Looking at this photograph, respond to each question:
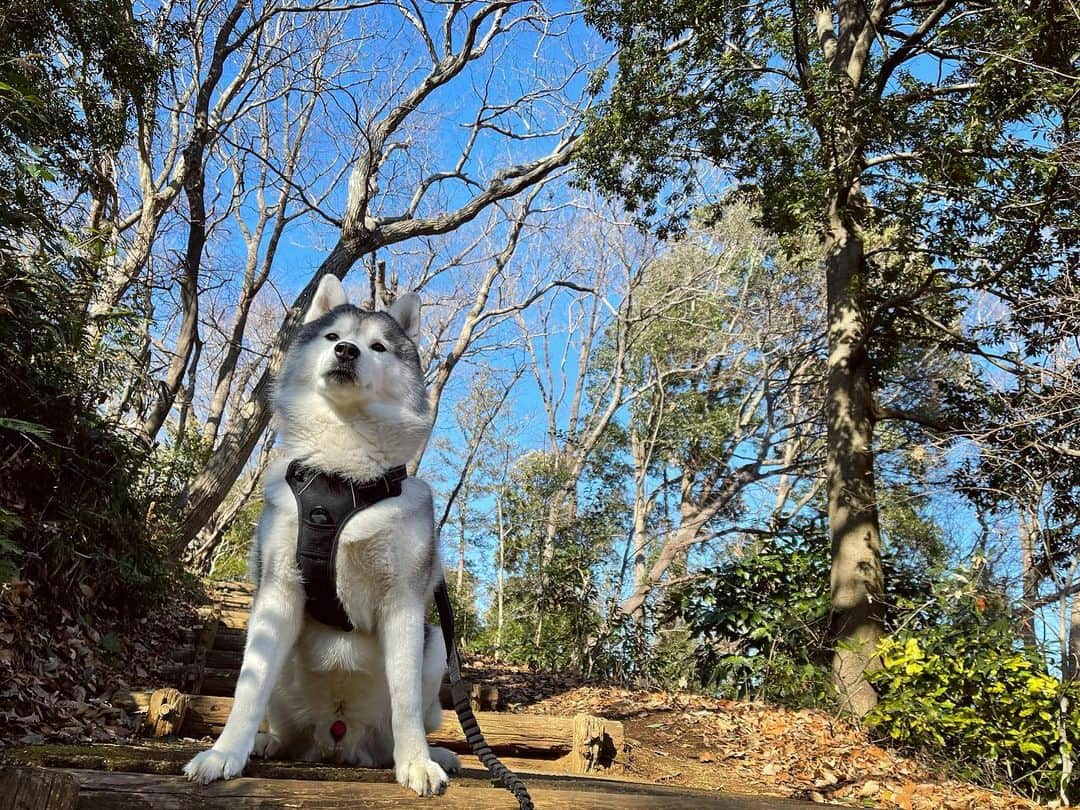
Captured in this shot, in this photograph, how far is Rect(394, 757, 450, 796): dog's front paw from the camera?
1848 mm

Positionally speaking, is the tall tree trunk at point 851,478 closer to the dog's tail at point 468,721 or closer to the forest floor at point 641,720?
the forest floor at point 641,720

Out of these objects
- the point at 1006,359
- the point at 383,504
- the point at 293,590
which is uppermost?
the point at 1006,359

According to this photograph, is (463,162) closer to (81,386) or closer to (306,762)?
(81,386)

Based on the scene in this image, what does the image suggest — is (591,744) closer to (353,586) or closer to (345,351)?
(353,586)

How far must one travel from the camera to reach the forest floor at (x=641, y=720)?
3.85m

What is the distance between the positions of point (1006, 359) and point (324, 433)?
617cm

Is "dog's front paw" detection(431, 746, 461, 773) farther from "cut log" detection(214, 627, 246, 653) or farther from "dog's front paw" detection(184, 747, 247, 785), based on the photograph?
"cut log" detection(214, 627, 246, 653)

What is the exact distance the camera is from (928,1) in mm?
7926

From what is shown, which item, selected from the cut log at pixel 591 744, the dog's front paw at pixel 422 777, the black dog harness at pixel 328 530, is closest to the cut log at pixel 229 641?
the cut log at pixel 591 744

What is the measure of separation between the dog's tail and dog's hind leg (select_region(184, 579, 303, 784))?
541 mm

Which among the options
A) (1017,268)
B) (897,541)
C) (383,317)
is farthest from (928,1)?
(897,541)

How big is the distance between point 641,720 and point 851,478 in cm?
333

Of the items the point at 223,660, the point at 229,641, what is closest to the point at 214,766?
the point at 223,660

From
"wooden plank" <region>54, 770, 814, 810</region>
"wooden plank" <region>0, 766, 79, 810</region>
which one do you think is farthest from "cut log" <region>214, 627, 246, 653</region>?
"wooden plank" <region>0, 766, 79, 810</region>
